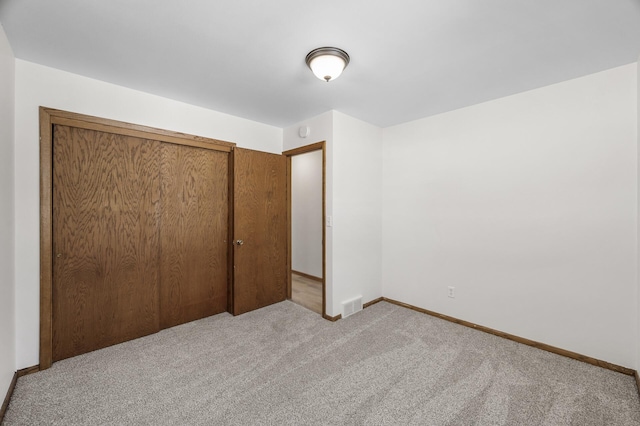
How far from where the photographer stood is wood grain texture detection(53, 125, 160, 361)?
2.22 meters

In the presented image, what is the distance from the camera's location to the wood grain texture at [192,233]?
2807mm

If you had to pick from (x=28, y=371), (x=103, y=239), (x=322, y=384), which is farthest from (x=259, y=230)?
(x=28, y=371)

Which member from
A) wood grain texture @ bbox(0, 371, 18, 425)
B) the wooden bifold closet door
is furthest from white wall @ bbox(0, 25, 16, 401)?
the wooden bifold closet door

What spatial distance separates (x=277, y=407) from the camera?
5.60 feet

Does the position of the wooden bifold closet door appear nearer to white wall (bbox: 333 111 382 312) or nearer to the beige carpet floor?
the beige carpet floor

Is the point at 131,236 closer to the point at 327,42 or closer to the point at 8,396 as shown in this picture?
the point at 8,396

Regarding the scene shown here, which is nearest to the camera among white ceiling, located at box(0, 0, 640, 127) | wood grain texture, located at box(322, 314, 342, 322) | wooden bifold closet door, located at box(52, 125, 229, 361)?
white ceiling, located at box(0, 0, 640, 127)

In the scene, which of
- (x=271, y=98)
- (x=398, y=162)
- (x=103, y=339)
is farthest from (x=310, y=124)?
(x=103, y=339)

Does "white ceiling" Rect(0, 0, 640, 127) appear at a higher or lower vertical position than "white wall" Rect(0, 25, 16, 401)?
higher

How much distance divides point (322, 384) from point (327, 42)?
247 cm

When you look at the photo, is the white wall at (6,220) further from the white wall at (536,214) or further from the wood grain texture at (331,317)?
the white wall at (536,214)

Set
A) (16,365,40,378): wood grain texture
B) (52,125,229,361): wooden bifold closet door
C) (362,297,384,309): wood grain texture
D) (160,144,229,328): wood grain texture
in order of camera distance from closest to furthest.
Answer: (16,365,40,378): wood grain texture → (52,125,229,361): wooden bifold closet door → (160,144,229,328): wood grain texture → (362,297,384,309): wood grain texture

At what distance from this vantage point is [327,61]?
1919mm

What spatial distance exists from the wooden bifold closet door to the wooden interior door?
207mm
